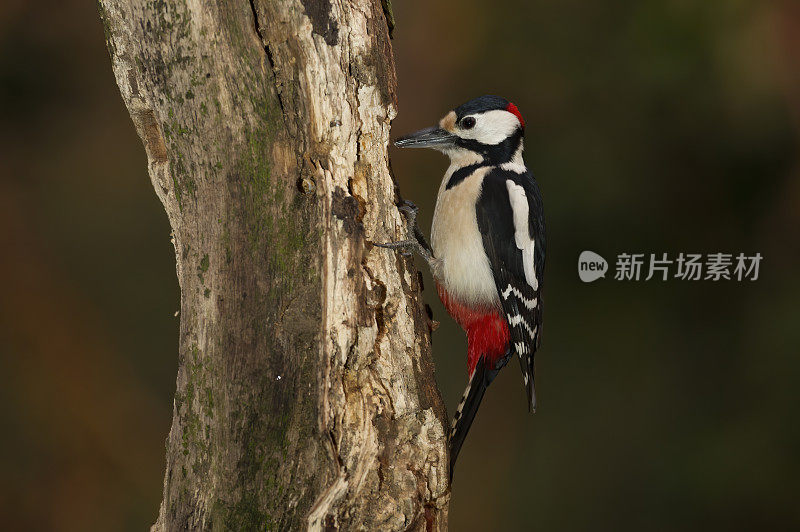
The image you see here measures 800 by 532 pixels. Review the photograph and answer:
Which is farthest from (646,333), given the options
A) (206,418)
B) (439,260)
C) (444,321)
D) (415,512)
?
(206,418)

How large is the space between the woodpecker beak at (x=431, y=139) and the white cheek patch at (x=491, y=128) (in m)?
0.03

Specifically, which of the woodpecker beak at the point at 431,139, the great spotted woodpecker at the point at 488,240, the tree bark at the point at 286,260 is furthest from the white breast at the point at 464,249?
the tree bark at the point at 286,260

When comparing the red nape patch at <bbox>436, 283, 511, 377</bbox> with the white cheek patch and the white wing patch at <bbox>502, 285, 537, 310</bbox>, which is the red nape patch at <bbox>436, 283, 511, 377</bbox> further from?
the white cheek patch

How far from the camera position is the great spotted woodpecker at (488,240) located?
1.90 m

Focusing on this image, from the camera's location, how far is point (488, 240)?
6.22 ft

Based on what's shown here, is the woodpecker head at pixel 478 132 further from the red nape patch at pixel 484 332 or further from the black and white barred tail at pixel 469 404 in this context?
the black and white barred tail at pixel 469 404

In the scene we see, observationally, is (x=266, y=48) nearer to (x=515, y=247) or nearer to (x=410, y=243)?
(x=410, y=243)

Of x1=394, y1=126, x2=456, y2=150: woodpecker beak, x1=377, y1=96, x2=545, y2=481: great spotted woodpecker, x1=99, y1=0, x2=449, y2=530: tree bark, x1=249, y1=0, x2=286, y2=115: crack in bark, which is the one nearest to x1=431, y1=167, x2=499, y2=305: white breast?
x1=377, y1=96, x2=545, y2=481: great spotted woodpecker

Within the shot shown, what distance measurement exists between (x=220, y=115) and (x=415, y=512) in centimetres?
83

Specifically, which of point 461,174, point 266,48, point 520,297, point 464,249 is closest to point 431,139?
point 461,174

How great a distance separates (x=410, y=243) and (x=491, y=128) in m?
0.56

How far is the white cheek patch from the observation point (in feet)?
6.46

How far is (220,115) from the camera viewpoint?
144 centimetres

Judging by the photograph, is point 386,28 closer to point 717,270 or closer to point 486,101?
point 486,101
